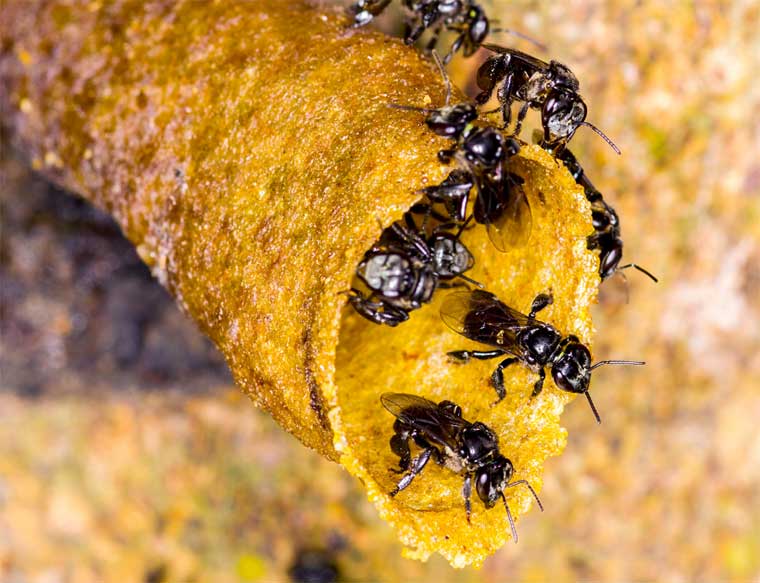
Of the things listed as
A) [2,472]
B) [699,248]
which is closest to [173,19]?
[699,248]

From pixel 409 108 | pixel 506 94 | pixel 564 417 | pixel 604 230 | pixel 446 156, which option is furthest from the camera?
pixel 564 417

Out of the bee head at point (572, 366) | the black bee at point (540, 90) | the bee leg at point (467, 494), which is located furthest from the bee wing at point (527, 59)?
the bee leg at point (467, 494)

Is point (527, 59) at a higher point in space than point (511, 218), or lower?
higher

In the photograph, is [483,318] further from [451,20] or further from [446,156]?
[451,20]

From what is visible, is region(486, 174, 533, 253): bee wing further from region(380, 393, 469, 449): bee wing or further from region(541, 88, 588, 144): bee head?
region(380, 393, 469, 449): bee wing

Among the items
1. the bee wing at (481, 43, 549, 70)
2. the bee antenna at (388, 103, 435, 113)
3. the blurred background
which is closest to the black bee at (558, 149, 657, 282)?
the bee wing at (481, 43, 549, 70)

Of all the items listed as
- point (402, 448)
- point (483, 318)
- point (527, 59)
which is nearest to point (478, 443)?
point (402, 448)
